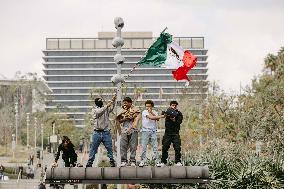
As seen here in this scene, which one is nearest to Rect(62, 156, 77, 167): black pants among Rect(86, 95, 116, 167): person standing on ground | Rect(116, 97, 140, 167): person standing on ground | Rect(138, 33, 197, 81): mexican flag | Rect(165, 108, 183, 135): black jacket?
Rect(86, 95, 116, 167): person standing on ground

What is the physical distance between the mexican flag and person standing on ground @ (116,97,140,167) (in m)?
2.38

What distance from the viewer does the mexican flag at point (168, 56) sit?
19094 mm

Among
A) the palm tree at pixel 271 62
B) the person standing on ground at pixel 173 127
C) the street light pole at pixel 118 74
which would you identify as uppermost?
the palm tree at pixel 271 62

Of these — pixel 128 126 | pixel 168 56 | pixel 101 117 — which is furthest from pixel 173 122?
pixel 168 56

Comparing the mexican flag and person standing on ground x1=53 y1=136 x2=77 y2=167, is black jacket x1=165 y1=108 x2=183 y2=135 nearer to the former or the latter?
the mexican flag

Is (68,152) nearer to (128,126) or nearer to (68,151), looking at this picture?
(68,151)

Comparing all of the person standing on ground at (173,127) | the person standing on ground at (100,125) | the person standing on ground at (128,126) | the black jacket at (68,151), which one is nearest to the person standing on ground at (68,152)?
the black jacket at (68,151)

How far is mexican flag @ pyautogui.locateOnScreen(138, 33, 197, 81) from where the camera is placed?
1909 centimetres

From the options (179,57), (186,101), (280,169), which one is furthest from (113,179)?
(186,101)

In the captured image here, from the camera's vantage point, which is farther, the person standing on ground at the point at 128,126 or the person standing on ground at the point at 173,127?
the person standing on ground at the point at 173,127

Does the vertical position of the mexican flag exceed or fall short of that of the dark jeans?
it exceeds it

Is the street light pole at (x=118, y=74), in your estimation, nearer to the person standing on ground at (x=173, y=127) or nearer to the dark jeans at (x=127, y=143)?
the dark jeans at (x=127, y=143)

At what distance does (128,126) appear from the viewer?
17266 mm

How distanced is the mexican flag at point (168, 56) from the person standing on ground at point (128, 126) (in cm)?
238
